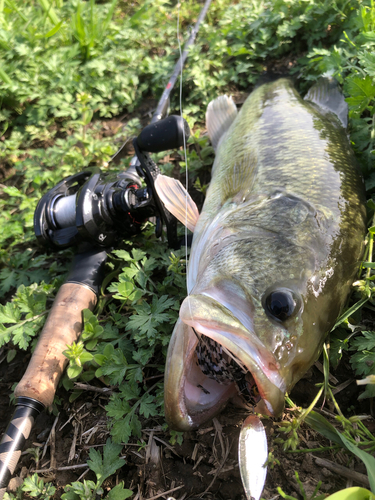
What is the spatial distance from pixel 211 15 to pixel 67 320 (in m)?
4.89

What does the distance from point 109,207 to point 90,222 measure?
0.18m

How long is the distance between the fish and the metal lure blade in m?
0.14

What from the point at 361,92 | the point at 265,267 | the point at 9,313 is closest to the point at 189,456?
the point at 265,267

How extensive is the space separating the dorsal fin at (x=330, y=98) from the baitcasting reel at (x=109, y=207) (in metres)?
1.42

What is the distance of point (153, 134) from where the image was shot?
7.58 feet

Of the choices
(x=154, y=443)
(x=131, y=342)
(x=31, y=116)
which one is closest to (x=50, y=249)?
(x=131, y=342)

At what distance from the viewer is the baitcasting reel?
230cm

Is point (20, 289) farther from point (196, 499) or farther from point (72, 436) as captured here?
point (196, 499)

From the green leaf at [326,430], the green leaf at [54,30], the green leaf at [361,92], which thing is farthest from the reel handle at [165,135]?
the green leaf at [54,30]

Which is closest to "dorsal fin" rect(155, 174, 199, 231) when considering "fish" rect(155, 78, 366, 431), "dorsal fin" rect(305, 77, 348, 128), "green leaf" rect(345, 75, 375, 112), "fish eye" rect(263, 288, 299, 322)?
"fish" rect(155, 78, 366, 431)

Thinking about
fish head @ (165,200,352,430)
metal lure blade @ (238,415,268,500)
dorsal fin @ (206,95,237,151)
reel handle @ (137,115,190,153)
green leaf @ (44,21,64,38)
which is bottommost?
metal lure blade @ (238,415,268,500)

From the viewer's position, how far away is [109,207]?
240cm

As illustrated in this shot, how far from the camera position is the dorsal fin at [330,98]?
2857 mm

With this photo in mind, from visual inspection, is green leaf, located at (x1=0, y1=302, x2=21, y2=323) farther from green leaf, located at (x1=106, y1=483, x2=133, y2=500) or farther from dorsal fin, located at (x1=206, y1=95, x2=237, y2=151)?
dorsal fin, located at (x1=206, y1=95, x2=237, y2=151)
